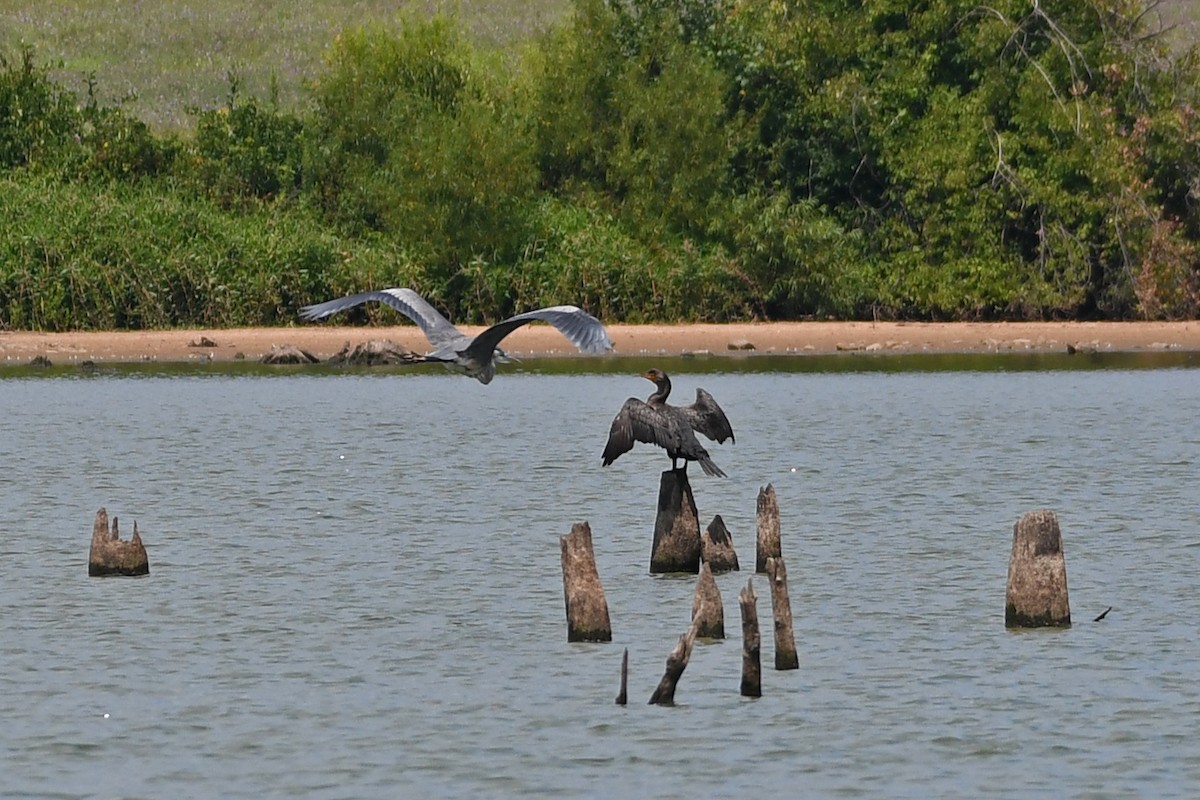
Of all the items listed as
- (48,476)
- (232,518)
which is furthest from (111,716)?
(48,476)

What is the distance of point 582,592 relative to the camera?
13906 mm

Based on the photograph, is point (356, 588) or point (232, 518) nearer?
point (356, 588)

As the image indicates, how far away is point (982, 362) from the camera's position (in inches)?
1555

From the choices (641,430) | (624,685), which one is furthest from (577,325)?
(624,685)

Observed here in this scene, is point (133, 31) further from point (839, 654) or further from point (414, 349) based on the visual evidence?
point (839, 654)

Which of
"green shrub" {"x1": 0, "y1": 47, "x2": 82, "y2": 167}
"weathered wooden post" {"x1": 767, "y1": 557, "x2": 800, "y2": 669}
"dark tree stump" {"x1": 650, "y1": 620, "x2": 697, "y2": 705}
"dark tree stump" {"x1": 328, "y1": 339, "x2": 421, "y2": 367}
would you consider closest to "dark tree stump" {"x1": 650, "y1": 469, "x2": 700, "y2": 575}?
"weathered wooden post" {"x1": 767, "y1": 557, "x2": 800, "y2": 669}

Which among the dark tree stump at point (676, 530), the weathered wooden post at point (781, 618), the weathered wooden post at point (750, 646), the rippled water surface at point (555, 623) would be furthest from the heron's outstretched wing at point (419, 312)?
the weathered wooden post at point (750, 646)

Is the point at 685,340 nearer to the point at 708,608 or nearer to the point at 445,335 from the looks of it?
the point at 445,335

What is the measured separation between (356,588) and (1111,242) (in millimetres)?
26991

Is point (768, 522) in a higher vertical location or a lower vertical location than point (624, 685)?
higher

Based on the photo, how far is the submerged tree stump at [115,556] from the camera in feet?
55.7

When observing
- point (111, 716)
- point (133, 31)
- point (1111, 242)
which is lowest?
point (111, 716)

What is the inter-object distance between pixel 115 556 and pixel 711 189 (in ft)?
86.4

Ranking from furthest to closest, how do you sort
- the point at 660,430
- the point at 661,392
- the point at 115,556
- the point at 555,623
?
the point at 115,556 < the point at 555,623 < the point at 661,392 < the point at 660,430
